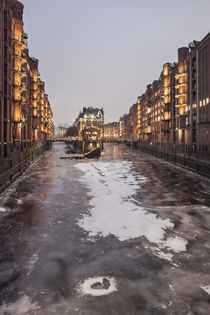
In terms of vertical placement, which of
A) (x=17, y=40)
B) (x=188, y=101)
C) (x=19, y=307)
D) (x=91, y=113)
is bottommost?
(x=19, y=307)

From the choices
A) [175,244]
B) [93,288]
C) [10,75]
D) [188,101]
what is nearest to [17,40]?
[10,75]

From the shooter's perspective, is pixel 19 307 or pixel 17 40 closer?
pixel 19 307

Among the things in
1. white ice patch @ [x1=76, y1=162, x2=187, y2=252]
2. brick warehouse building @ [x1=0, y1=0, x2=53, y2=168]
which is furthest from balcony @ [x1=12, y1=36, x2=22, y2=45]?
white ice patch @ [x1=76, y1=162, x2=187, y2=252]

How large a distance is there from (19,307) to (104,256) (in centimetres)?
297

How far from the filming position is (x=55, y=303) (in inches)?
207

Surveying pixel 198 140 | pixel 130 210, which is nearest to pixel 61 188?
pixel 130 210

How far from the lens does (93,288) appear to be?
579 cm

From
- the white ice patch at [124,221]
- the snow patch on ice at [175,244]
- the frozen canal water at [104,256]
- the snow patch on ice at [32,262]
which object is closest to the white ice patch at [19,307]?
the frozen canal water at [104,256]

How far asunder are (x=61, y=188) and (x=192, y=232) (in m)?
11.1

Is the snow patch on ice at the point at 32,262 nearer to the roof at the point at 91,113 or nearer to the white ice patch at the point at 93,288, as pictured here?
the white ice patch at the point at 93,288

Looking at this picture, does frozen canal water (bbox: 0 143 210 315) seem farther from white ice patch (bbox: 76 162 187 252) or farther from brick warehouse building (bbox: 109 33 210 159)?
brick warehouse building (bbox: 109 33 210 159)

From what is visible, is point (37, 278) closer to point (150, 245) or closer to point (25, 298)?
point (25, 298)

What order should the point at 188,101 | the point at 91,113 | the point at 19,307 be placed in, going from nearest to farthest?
the point at 19,307 < the point at 188,101 < the point at 91,113

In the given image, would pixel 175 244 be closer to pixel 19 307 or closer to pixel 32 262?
pixel 32 262
